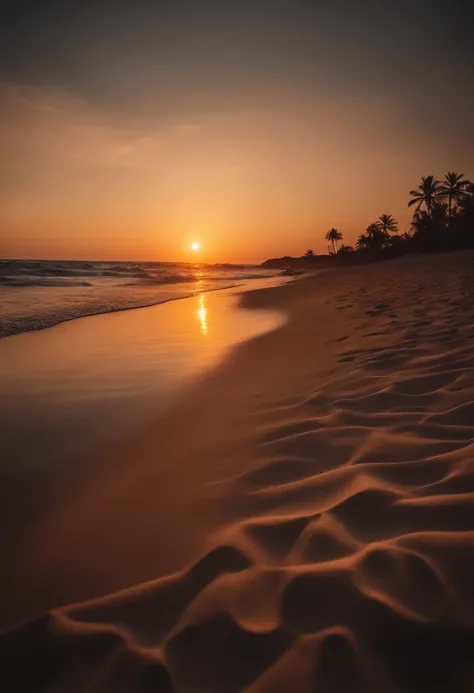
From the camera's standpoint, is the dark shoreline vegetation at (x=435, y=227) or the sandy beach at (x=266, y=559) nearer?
the sandy beach at (x=266, y=559)

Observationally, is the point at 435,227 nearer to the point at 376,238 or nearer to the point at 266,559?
the point at 376,238

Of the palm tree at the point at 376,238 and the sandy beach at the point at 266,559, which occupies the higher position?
the palm tree at the point at 376,238

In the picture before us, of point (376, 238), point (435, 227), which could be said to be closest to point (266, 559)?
point (435, 227)

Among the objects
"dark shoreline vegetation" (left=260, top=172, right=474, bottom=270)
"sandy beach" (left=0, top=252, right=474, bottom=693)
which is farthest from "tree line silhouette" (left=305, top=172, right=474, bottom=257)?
"sandy beach" (left=0, top=252, right=474, bottom=693)

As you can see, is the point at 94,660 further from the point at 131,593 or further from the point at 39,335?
the point at 39,335

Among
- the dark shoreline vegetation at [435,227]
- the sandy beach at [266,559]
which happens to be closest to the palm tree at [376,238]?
the dark shoreline vegetation at [435,227]

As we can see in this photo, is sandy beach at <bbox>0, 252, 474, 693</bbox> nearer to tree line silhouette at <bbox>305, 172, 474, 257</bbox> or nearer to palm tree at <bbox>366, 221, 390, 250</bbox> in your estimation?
tree line silhouette at <bbox>305, 172, 474, 257</bbox>

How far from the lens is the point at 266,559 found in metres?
1.48

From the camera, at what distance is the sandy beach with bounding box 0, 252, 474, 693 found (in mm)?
1111

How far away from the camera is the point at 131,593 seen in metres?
1.43

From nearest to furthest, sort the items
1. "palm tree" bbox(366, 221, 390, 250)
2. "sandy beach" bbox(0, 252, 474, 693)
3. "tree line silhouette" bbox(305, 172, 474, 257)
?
"sandy beach" bbox(0, 252, 474, 693), "tree line silhouette" bbox(305, 172, 474, 257), "palm tree" bbox(366, 221, 390, 250)

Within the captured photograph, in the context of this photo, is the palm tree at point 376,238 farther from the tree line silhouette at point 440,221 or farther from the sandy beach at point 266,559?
the sandy beach at point 266,559

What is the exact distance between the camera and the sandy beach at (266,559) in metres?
1.11

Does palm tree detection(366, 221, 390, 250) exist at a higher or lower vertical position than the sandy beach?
higher
